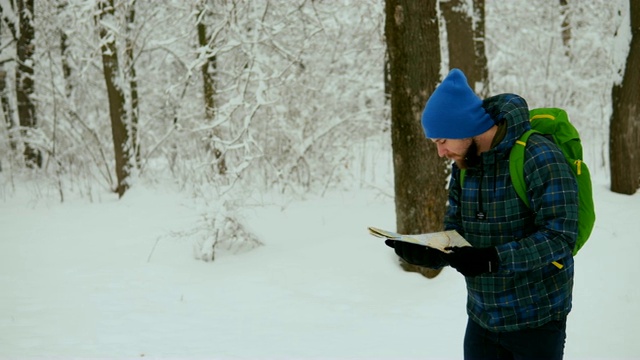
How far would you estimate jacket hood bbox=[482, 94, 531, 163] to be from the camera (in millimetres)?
2055

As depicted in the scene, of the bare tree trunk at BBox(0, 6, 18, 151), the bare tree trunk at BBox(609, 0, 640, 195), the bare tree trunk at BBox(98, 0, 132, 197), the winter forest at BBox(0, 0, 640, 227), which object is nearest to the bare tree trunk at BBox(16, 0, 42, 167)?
the winter forest at BBox(0, 0, 640, 227)

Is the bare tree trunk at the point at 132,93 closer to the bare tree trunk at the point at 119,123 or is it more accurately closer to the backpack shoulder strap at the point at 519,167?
the bare tree trunk at the point at 119,123

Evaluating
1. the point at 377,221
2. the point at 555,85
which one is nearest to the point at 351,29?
the point at 377,221

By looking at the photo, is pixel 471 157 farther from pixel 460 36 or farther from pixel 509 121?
pixel 460 36

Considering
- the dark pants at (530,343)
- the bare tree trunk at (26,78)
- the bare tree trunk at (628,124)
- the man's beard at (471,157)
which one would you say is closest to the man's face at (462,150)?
the man's beard at (471,157)

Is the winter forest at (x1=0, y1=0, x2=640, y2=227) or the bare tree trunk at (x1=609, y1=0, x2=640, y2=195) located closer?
the bare tree trunk at (x1=609, y1=0, x2=640, y2=195)

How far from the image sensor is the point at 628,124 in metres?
7.17

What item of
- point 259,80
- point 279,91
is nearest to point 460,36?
point 279,91

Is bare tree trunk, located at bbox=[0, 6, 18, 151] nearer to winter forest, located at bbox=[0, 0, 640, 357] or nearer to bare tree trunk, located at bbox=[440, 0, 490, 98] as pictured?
winter forest, located at bbox=[0, 0, 640, 357]

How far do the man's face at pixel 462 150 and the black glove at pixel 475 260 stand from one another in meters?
0.38

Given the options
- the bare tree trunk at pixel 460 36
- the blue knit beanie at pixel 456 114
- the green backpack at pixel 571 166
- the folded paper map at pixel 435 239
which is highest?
the bare tree trunk at pixel 460 36

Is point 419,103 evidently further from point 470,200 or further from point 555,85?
point 555,85

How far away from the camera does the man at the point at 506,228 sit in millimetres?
1938

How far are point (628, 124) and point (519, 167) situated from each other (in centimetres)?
612
